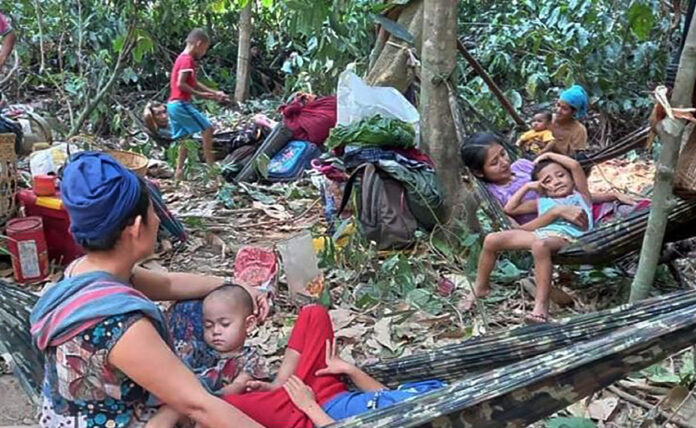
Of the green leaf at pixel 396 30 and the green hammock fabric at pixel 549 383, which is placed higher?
the green leaf at pixel 396 30

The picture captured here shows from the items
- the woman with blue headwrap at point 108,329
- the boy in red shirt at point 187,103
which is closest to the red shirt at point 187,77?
the boy in red shirt at point 187,103

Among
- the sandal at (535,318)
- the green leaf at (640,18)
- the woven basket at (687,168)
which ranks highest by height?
the green leaf at (640,18)

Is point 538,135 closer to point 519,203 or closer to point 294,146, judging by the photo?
point 519,203

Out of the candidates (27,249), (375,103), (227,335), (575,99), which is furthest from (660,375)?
(27,249)

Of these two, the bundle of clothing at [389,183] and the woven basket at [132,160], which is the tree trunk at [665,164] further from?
the woven basket at [132,160]

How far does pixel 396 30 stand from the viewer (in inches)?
138

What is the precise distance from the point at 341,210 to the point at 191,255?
700mm

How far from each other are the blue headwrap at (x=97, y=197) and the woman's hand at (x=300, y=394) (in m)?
0.61

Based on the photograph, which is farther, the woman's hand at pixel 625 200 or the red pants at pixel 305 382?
the woman's hand at pixel 625 200

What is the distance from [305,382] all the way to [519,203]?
129 cm

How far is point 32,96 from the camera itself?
711cm

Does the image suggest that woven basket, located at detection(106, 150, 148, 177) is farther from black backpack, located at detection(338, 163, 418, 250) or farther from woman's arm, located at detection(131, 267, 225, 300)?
woman's arm, located at detection(131, 267, 225, 300)

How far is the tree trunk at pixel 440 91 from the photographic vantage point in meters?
3.15

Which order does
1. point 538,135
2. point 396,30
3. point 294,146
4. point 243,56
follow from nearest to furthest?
point 396,30 < point 538,135 < point 294,146 < point 243,56
